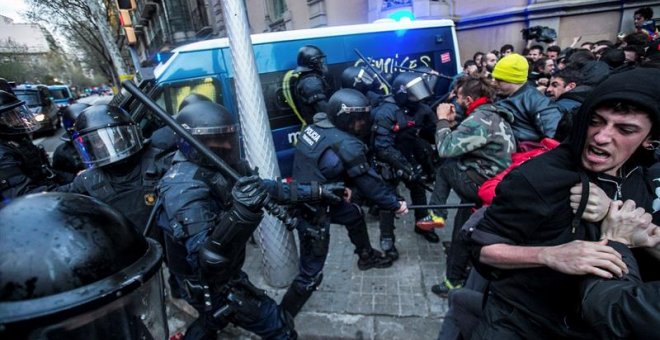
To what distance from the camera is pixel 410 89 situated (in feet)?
14.4

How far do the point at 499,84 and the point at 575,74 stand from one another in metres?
1.51

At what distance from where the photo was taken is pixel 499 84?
2910mm

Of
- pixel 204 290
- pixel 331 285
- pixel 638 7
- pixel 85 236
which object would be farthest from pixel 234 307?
pixel 638 7

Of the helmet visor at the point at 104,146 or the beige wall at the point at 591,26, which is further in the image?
the beige wall at the point at 591,26

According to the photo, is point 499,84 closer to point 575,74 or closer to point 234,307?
point 575,74

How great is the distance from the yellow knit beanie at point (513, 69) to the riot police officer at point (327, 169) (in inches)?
47.5

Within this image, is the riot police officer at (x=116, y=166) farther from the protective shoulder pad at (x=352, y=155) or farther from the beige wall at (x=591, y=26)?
the beige wall at (x=591, y=26)

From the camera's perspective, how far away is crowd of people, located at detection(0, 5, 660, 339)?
112 cm

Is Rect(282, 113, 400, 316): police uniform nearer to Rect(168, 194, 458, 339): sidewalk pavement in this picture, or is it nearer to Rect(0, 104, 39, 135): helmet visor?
Rect(168, 194, 458, 339): sidewalk pavement

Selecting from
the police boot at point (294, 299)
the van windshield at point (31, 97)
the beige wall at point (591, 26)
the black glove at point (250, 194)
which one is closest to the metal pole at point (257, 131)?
the police boot at point (294, 299)

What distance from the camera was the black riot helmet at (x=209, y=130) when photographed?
2.12 meters

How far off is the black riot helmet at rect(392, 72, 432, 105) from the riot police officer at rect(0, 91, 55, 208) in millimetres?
3981

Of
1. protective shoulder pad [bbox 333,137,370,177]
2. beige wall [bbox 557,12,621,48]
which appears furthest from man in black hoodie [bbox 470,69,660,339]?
beige wall [bbox 557,12,621,48]

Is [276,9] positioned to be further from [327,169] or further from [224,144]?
[224,144]
